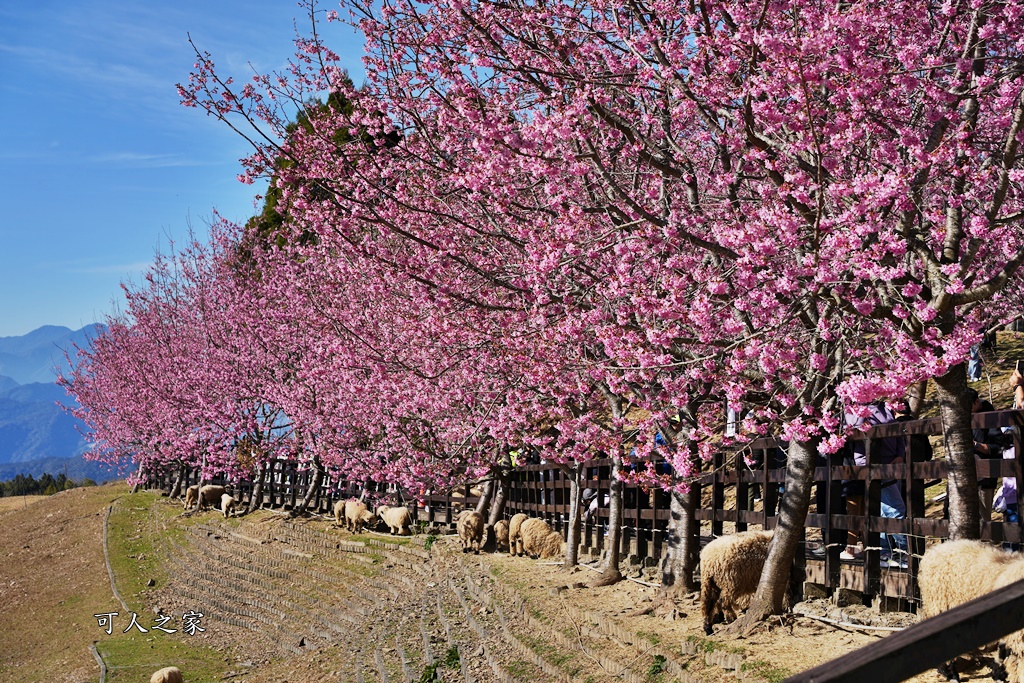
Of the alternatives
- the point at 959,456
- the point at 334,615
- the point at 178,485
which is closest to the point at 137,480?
the point at 178,485

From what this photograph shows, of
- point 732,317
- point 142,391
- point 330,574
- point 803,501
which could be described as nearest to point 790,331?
point 732,317

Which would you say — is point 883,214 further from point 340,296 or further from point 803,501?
point 340,296

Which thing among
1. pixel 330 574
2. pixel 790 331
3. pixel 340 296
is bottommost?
pixel 330 574

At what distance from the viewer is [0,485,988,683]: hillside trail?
862cm

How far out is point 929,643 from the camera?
9.29ft

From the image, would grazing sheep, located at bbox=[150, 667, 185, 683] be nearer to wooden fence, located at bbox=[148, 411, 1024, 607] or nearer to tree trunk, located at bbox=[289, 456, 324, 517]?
wooden fence, located at bbox=[148, 411, 1024, 607]

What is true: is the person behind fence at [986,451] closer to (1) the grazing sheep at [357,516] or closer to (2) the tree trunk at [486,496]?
(2) the tree trunk at [486,496]

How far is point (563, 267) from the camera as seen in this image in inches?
347

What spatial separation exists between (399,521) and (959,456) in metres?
18.3

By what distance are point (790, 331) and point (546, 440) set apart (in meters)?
5.70

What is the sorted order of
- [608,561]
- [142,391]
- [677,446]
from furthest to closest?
[142,391], [608,561], [677,446]

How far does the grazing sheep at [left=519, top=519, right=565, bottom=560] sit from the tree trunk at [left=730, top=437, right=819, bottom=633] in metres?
8.32

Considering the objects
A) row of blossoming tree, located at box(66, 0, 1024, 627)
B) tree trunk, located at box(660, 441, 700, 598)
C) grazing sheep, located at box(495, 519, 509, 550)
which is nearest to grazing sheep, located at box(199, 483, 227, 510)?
grazing sheep, located at box(495, 519, 509, 550)

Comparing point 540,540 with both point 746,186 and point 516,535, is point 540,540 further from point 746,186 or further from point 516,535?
point 746,186
